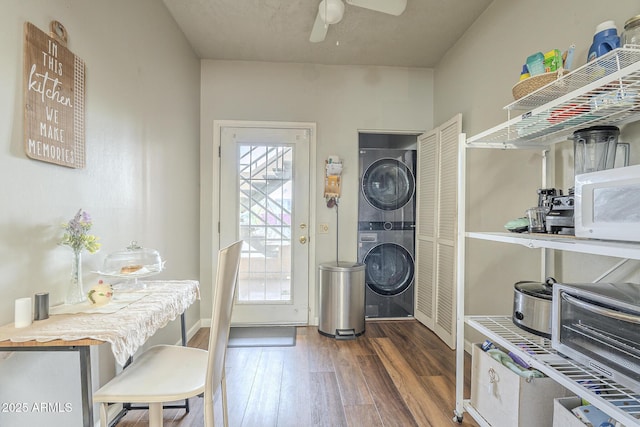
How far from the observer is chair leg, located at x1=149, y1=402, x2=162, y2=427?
1.28m

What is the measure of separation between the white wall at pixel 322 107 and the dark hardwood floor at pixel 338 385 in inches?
30.5

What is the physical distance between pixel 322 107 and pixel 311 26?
832mm

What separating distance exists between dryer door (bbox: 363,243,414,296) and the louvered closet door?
5.1 inches

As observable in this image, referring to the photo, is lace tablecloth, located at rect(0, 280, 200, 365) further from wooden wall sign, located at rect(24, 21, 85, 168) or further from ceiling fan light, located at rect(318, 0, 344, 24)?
ceiling fan light, located at rect(318, 0, 344, 24)

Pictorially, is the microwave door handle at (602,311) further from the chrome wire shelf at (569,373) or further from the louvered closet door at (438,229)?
the louvered closet door at (438,229)

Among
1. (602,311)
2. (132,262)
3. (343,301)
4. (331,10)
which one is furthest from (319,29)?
(343,301)

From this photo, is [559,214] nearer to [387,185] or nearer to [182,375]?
[182,375]

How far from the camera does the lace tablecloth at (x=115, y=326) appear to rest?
102cm

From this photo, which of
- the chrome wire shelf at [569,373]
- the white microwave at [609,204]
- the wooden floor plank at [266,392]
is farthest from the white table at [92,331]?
the white microwave at [609,204]

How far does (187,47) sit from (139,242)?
1867 millimetres

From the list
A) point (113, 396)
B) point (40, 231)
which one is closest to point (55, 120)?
point (40, 231)

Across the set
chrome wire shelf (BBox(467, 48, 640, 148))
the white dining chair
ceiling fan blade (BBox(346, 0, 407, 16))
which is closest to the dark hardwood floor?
the white dining chair

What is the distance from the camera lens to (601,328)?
101 centimetres

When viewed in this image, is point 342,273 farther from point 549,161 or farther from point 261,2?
point 261,2
